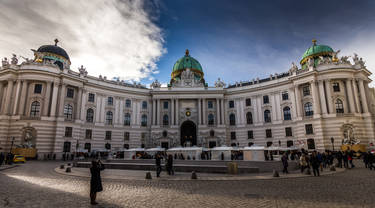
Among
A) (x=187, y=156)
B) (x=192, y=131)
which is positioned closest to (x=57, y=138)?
(x=187, y=156)

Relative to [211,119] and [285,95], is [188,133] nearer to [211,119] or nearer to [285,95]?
[211,119]

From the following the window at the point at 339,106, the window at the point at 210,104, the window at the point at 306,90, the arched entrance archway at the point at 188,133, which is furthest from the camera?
the window at the point at 210,104

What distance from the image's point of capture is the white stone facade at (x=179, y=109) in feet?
140

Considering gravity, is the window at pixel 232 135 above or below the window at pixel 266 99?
below

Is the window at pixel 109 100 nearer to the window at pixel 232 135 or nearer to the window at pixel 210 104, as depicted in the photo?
the window at pixel 210 104

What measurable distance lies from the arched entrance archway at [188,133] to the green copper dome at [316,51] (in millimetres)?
35175

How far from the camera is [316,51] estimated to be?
5212 cm

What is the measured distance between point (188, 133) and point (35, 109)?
3663 centimetres

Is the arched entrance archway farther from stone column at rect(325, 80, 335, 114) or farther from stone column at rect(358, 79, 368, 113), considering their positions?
stone column at rect(358, 79, 368, 113)

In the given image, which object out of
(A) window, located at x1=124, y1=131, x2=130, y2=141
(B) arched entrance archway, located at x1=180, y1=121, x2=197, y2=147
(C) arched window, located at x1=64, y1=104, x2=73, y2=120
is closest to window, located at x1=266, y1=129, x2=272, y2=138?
(B) arched entrance archway, located at x1=180, y1=121, x2=197, y2=147

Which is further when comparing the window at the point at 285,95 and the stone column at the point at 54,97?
the window at the point at 285,95

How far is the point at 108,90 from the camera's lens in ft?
178

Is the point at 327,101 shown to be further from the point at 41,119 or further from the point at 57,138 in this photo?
the point at 41,119

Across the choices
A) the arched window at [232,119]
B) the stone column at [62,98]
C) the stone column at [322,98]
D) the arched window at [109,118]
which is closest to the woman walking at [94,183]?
the stone column at [62,98]
